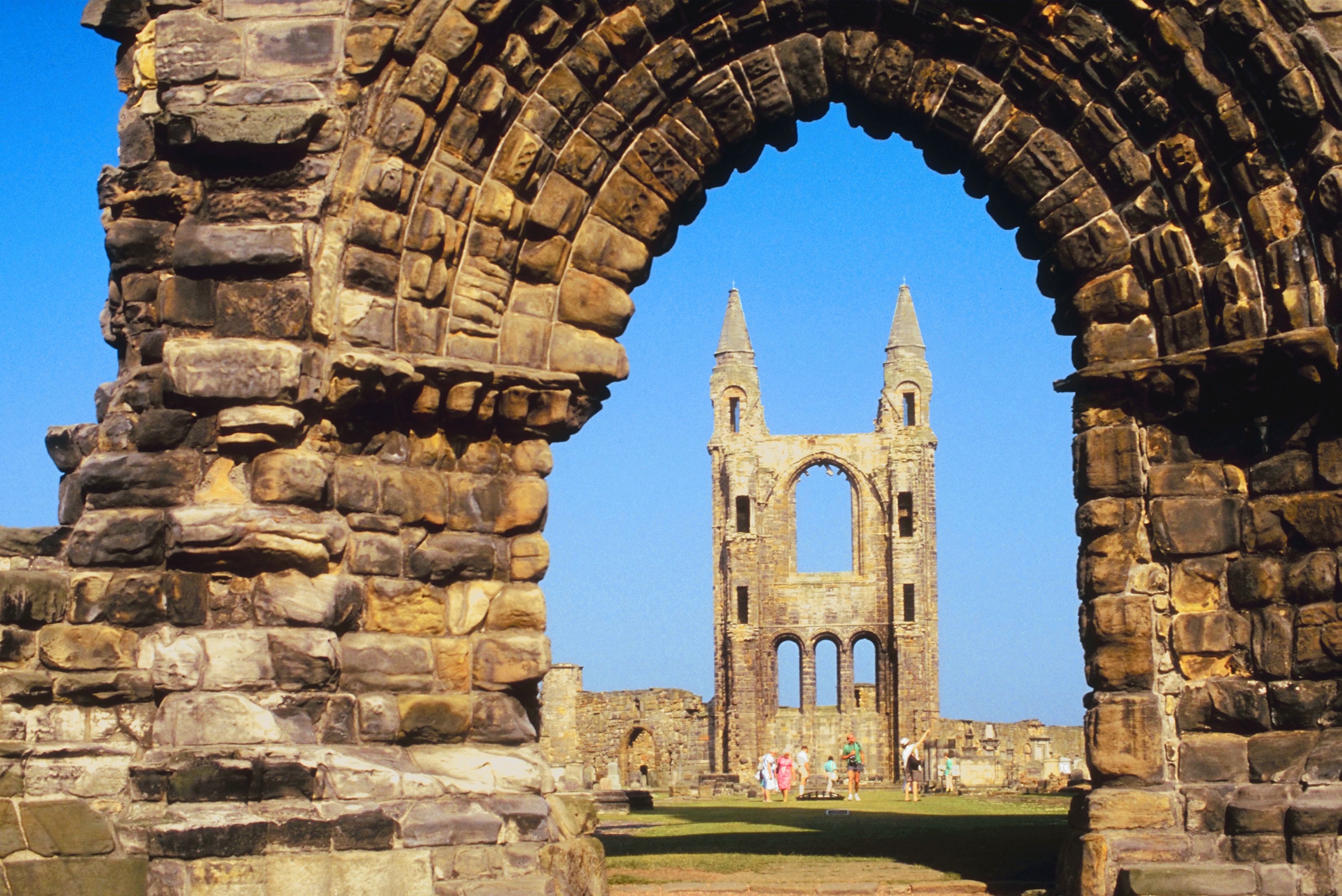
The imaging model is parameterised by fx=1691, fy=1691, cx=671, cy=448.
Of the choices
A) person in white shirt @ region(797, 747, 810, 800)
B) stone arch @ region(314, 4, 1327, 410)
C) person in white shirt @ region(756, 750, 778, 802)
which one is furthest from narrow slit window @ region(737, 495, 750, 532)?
stone arch @ region(314, 4, 1327, 410)

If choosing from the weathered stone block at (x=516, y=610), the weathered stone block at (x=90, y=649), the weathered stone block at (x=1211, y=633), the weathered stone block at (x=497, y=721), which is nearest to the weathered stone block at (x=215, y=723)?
the weathered stone block at (x=90, y=649)

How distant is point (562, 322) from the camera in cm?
816

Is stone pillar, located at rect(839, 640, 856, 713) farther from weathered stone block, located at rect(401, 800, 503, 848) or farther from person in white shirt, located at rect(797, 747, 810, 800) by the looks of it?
weathered stone block, located at rect(401, 800, 503, 848)

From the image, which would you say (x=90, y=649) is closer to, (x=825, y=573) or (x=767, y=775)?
(x=767, y=775)

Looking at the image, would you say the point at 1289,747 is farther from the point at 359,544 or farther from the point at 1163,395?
the point at 359,544

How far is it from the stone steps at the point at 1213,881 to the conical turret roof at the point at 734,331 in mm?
51915

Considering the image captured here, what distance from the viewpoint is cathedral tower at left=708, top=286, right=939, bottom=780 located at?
5500cm

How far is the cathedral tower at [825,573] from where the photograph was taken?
2165 inches

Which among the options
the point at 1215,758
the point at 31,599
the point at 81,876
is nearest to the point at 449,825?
the point at 81,876

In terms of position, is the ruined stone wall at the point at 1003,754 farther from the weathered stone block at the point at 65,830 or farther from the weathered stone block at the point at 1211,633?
the weathered stone block at the point at 65,830

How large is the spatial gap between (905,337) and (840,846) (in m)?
48.2

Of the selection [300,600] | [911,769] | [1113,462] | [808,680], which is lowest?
[911,769]

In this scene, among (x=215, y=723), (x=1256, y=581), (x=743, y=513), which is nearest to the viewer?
(x=215, y=723)

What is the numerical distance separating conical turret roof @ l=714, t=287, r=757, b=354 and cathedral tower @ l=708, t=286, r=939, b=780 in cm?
201
